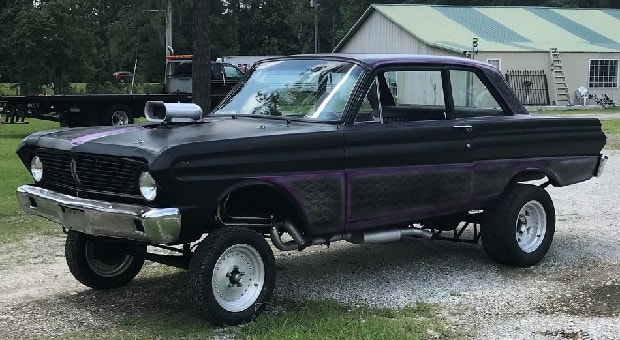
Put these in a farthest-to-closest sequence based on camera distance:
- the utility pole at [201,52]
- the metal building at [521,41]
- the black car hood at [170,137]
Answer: the metal building at [521,41]
the utility pole at [201,52]
the black car hood at [170,137]

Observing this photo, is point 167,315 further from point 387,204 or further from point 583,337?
point 583,337

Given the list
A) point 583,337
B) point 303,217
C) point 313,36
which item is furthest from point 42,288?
point 313,36

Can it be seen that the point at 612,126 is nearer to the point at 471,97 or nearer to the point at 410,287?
the point at 471,97

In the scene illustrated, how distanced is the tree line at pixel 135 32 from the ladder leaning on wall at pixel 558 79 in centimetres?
1484

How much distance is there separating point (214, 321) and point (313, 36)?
68.4 meters

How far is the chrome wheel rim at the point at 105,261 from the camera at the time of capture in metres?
6.34

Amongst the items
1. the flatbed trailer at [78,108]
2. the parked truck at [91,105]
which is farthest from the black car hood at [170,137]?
the flatbed trailer at [78,108]

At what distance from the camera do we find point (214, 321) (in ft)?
17.3

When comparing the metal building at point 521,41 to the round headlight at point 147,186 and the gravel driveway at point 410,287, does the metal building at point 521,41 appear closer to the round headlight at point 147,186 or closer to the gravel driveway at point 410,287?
the gravel driveway at point 410,287

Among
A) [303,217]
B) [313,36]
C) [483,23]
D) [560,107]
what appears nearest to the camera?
[303,217]

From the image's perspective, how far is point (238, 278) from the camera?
5.42m

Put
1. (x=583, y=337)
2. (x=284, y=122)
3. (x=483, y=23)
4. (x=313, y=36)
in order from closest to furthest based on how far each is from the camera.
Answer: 1. (x=583, y=337)
2. (x=284, y=122)
3. (x=483, y=23)
4. (x=313, y=36)

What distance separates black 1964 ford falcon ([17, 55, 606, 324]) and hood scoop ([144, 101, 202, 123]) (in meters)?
0.01

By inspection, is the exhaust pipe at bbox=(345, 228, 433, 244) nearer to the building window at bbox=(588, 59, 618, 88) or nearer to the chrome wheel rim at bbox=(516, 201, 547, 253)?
the chrome wheel rim at bbox=(516, 201, 547, 253)
